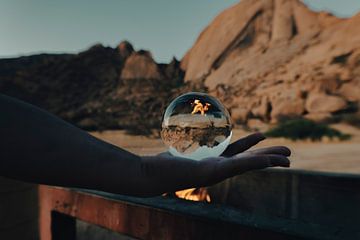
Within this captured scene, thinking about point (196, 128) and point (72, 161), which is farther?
point (196, 128)

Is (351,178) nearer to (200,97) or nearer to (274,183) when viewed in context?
(274,183)

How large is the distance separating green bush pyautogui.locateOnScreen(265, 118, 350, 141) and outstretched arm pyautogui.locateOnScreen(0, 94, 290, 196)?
56.4 feet

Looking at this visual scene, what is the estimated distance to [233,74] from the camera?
34.8 meters

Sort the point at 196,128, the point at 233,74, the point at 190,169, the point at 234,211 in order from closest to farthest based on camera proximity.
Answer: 1. the point at 190,169
2. the point at 234,211
3. the point at 196,128
4. the point at 233,74

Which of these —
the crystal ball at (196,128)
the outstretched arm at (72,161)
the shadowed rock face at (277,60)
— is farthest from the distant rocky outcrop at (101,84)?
the outstretched arm at (72,161)

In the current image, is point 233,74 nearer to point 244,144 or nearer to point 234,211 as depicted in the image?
point 244,144

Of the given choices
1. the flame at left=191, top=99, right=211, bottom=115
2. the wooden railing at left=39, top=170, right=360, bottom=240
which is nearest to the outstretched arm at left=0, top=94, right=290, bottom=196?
the wooden railing at left=39, top=170, right=360, bottom=240

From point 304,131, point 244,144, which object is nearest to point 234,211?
point 244,144

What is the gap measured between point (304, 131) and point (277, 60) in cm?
1629

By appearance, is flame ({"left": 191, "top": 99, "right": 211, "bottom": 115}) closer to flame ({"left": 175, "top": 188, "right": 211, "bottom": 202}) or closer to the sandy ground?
flame ({"left": 175, "top": 188, "right": 211, "bottom": 202})

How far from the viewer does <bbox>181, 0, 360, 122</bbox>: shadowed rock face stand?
2191 centimetres

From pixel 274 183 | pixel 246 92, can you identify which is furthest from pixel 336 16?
pixel 274 183

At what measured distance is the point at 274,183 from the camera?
388 centimetres

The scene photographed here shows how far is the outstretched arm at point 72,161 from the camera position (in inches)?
31.5
